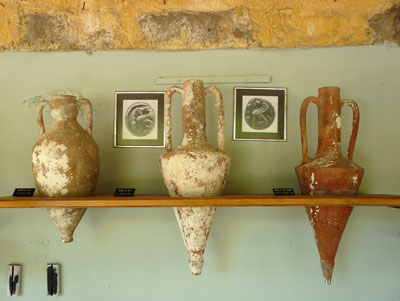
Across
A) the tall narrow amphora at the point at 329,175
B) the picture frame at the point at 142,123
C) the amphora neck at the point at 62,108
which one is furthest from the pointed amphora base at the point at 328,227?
the amphora neck at the point at 62,108

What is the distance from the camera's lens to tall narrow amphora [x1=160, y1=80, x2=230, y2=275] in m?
1.12

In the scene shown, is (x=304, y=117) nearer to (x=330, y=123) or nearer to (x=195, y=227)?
(x=330, y=123)

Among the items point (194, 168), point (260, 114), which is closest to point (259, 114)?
point (260, 114)

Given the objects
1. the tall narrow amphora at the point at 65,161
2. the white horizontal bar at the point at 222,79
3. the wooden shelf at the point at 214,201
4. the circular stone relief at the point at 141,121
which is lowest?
the wooden shelf at the point at 214,201

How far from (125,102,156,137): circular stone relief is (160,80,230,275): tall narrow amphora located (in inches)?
8.2

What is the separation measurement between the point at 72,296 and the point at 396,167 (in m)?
1.30

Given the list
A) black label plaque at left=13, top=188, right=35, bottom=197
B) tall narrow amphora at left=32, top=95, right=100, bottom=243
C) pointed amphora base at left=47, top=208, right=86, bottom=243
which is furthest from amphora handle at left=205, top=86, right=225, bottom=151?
black label plaque at left=13, top=188, right=35, bottom=197

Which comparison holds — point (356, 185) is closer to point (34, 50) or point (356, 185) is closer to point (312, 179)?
point (312, 179)

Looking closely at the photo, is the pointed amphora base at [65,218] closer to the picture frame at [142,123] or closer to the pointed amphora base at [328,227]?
the picture frame at [142,123]

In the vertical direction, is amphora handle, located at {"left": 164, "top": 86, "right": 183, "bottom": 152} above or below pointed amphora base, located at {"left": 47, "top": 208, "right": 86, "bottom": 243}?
above

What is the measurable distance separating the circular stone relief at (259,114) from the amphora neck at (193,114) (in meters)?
0.25

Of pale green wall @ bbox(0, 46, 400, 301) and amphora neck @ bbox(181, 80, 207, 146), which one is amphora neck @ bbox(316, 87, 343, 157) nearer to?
pale green wall @ bbox(0, 46, 400, 301)

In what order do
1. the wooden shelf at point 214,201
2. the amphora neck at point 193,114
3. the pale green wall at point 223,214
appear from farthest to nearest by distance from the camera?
the pale green wall at point 223,214 → the amphora neck at point 193,114 → the wooden shelf at point 214,201

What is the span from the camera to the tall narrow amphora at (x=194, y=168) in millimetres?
1116
